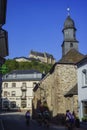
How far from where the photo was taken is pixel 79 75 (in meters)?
34.0

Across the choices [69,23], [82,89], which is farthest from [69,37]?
[82,89]

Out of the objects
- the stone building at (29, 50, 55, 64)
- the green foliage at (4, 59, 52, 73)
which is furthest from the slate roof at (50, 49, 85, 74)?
the stone building at (29, 50, 55, 64)

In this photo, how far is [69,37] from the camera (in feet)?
170

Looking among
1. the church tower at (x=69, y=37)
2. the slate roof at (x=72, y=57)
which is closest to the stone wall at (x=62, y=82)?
the slate roof at (x=72, y=57)

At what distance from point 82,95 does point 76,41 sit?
19718 millimetres

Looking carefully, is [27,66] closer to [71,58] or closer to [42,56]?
[42,56]

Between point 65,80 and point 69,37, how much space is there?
35.9 feet

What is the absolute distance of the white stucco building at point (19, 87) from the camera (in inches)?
3846

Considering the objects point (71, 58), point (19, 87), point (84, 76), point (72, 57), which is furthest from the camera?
point (19, 87)

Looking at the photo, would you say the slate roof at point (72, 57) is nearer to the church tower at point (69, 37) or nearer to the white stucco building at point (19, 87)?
the church tower at point (69, 37)

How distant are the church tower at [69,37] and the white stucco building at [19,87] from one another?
154ft

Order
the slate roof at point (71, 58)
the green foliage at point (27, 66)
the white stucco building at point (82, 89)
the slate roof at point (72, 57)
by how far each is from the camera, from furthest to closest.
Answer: the green foliage at point (27, 66)
the slate roof at point (72, 57)
the slate roof at point (71, 58)
the white stucco building at point (82, 89)

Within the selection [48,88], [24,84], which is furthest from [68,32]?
[24,84]

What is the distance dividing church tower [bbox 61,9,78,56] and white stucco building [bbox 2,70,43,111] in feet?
154
